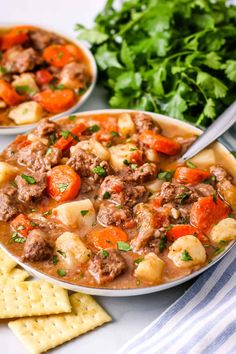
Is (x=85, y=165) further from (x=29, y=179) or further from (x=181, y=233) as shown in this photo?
(x=181, y=233)

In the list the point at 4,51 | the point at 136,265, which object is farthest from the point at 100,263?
the point at 4,51

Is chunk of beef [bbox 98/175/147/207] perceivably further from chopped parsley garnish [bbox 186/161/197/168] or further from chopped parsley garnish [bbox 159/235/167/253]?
chopped parsley garnish [bbox 186/161/197/168]

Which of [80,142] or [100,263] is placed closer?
[100,263]

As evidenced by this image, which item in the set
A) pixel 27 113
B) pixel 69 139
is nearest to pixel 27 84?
pixel 27 113

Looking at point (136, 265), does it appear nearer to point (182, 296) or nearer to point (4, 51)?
point (182, 296)

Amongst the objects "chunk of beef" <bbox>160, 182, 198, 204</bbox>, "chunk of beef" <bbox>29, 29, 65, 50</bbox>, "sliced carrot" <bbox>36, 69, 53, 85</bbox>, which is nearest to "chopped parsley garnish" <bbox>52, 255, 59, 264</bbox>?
"chunk of beef" <bbox>160, 182, 198, 204</bbox>

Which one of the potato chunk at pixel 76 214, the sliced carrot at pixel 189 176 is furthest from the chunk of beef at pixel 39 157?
the sliced carrot at pixel 189 176
